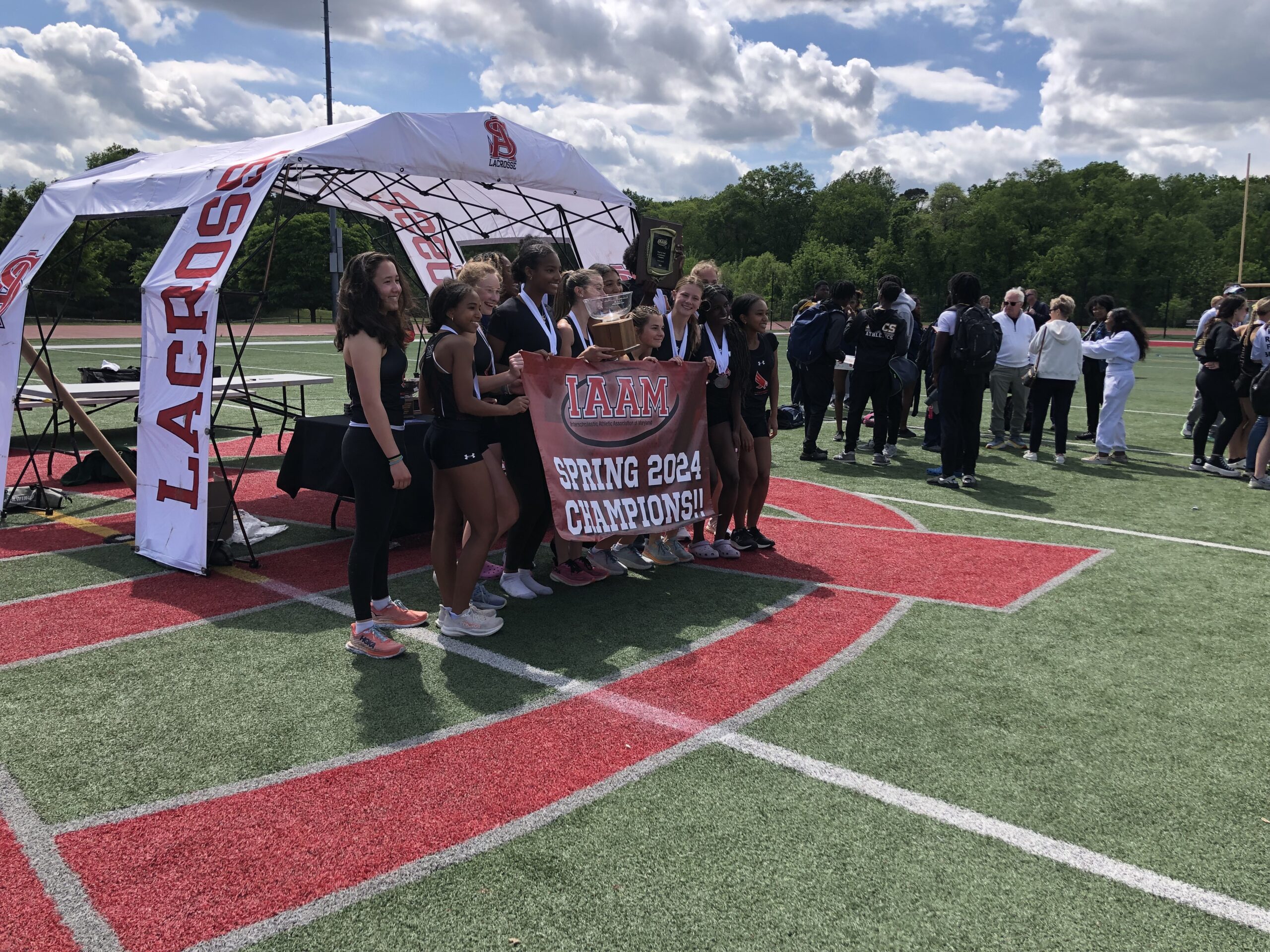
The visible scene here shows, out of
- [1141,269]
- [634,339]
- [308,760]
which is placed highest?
[1141,269]

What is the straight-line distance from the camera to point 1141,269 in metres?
63.1

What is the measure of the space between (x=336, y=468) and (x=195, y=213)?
7.04 ft

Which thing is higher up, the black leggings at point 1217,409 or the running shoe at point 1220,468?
the black leggings at point 1217,409

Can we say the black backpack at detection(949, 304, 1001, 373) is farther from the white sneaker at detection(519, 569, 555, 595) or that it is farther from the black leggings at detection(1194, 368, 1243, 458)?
the white sneaker at detection(519, 569, 555, 595)

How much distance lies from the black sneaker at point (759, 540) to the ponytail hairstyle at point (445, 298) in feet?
10.2

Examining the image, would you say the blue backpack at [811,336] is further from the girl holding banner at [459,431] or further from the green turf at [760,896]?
the green turf at [760,896]

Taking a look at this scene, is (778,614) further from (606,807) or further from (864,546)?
(606,807)

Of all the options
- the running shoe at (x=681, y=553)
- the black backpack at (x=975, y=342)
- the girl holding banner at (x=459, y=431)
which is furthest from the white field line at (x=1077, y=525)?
the girl holding banner at (x=459, y=431)

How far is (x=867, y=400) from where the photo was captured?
10.6 m

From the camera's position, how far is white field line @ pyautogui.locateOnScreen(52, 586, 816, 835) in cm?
316

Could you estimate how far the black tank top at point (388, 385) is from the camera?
436 cm

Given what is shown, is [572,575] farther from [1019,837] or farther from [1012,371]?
[1012,371]

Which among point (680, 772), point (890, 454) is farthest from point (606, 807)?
point (890, 454)

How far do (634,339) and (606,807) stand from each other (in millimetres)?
3062
